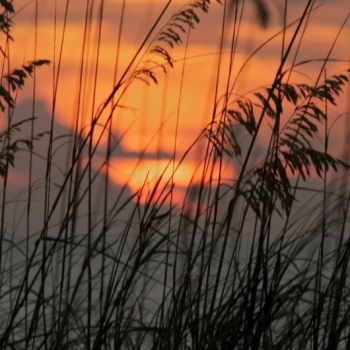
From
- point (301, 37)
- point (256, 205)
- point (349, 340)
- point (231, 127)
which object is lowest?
point (349, 340)

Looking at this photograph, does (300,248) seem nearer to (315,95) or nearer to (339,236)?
(339,236)

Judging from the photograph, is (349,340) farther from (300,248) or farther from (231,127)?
(231,127)

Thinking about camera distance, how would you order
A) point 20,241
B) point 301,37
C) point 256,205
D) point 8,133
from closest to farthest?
point 256,205 → point 301,37 → point 8,133 → point 20,241

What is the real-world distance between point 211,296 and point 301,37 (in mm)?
636

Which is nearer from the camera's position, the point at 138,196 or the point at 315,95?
the point at 315,95

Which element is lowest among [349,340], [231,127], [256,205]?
[349,340]

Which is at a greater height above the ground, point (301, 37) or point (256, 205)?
point (301, 37)

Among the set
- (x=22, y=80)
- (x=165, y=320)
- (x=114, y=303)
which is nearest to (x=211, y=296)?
(x=165, y=320)

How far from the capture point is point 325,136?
2.24m

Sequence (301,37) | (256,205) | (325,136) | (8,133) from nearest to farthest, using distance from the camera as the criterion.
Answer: (256,205)
(301,37)
(325,136)
(8,133)

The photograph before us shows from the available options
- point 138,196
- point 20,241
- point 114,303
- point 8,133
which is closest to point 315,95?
point 138,196

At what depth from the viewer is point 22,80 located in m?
2.47

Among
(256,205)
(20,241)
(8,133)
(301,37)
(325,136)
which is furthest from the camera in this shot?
(20,241)

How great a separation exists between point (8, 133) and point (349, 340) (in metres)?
1.03
